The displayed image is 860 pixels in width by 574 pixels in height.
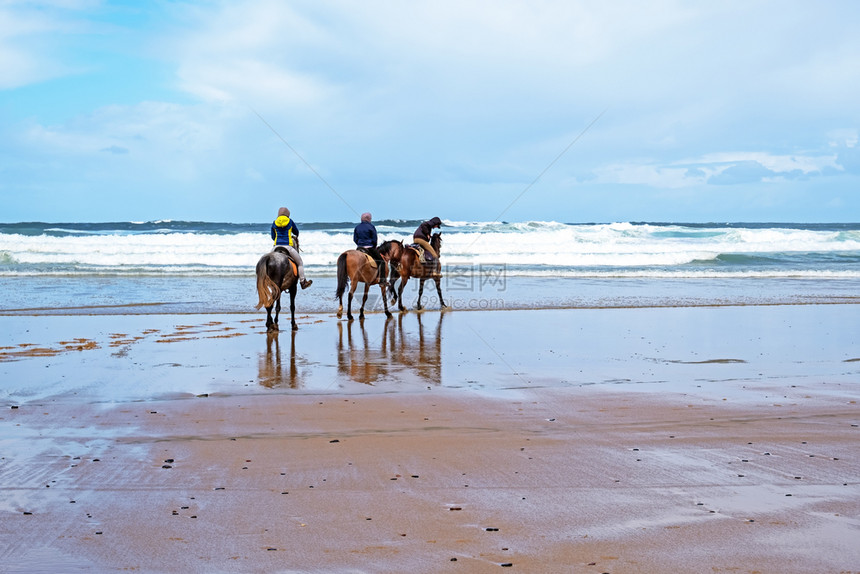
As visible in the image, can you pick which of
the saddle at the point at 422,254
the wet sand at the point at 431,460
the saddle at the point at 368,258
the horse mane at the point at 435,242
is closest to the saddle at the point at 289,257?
the saddle at the point at 368,258

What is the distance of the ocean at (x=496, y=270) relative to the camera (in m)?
18.4

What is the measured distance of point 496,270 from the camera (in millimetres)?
28953

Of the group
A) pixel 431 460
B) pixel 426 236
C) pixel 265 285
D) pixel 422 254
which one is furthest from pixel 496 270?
pixel 431 460

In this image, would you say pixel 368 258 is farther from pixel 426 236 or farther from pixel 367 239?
pixel 426 236

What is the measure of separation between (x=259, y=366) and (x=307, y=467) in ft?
15.0

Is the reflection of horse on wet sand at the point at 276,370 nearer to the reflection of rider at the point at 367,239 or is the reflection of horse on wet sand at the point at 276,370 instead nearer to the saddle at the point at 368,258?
the saddle at the point at 368,258

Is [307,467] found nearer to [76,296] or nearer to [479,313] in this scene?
[479,313]

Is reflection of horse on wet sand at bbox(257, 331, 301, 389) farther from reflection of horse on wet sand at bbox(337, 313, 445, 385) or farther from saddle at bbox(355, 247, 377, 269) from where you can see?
saddle at bbox(355, 247, 377, 269)

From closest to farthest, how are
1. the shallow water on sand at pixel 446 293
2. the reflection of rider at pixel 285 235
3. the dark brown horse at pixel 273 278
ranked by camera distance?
1. the dark brown horse at pixel 273 278
2. the reflection of rider at pixel 285 235
3. the shallow water on sand at pixel 446 293

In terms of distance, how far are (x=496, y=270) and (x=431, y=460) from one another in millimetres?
23868

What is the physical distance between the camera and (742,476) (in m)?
4.84

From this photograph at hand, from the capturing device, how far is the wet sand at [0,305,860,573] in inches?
147

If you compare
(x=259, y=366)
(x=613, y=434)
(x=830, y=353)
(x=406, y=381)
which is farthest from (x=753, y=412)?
(x=259, y=366)

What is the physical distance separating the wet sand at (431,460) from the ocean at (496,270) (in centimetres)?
780
